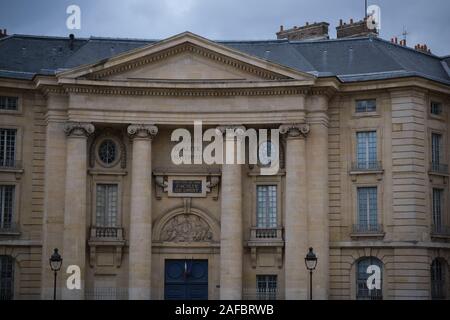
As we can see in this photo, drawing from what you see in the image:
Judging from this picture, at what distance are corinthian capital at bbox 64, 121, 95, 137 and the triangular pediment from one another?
2178 mm

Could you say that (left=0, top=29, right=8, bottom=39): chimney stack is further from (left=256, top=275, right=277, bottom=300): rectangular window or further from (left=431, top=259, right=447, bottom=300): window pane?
(left=431, top=259, right=447, bottom=300): window pane

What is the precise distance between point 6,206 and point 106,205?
186 inches

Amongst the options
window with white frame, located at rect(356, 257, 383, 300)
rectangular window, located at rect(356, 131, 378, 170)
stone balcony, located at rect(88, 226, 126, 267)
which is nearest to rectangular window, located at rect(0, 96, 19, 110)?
stone balcony, located at rect(88, 226, 126, 267)

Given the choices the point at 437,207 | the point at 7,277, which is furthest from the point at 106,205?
the point at 437,207

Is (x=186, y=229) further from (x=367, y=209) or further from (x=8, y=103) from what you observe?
(x=8, y=103)

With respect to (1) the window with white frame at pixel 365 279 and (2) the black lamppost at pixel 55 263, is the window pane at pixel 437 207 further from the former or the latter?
(2) the black lamppost at pixel 55 263

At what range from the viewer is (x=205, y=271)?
51750mm

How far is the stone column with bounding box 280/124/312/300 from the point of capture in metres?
49.2

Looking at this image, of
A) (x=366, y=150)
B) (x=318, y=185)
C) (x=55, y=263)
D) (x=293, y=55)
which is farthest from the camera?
(x=293, y=55)

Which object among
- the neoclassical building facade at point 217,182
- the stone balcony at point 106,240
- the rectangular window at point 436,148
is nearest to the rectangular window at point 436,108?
the neoclassical building facade at point 217,182

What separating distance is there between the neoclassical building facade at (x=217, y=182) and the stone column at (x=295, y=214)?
0.22ft

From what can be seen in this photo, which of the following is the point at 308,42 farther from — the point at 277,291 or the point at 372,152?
the point at 277,291

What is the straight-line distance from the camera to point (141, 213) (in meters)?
50.0
